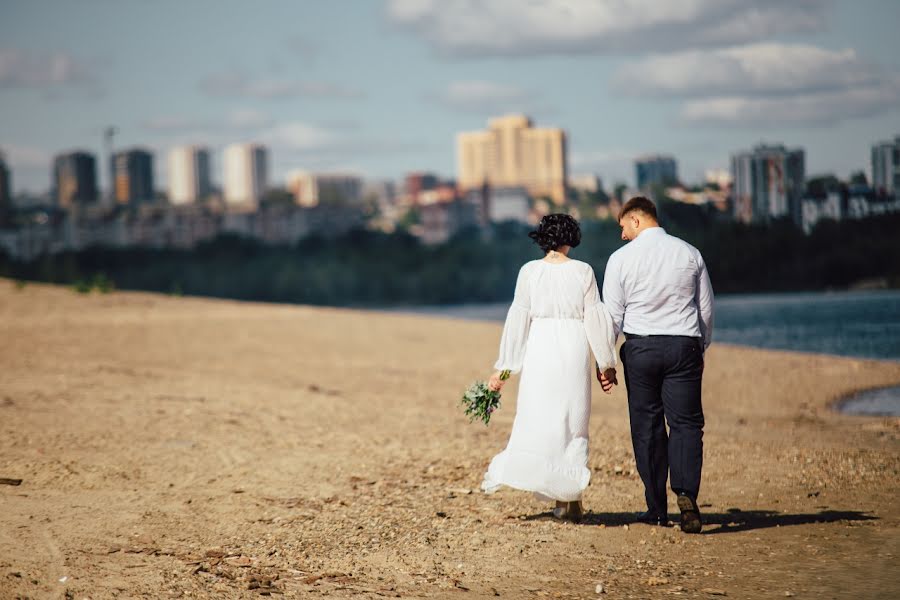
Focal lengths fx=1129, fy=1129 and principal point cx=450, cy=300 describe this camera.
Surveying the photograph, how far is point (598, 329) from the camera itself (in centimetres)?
626

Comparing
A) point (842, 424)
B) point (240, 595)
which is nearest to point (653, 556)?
point (240, 595)

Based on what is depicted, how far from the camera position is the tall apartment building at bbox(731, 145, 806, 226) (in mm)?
36250

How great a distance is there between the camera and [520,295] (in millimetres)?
6344

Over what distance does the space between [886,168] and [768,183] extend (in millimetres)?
8183

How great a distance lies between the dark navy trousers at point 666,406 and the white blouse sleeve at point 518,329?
0.57 m

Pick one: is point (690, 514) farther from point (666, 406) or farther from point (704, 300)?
point (704, 300)

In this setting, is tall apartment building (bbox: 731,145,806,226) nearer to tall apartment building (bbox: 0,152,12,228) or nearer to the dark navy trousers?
the dark navy trousers

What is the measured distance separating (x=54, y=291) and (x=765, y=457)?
27.6m

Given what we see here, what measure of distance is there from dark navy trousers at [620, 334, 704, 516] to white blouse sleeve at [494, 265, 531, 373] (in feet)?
1.87

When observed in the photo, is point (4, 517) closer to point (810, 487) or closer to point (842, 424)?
point (810, 487)

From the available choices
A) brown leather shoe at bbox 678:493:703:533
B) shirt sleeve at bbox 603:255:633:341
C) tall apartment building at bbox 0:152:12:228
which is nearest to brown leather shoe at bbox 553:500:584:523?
brown leather shoe at bbox 678:493:703:533

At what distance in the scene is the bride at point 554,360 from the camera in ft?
20.6

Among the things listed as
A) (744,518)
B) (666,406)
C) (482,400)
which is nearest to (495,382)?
(482,400)

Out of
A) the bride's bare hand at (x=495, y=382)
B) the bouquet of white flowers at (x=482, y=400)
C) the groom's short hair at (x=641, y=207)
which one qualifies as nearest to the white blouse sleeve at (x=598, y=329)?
the groom's short hair at (x=641, y=207)
